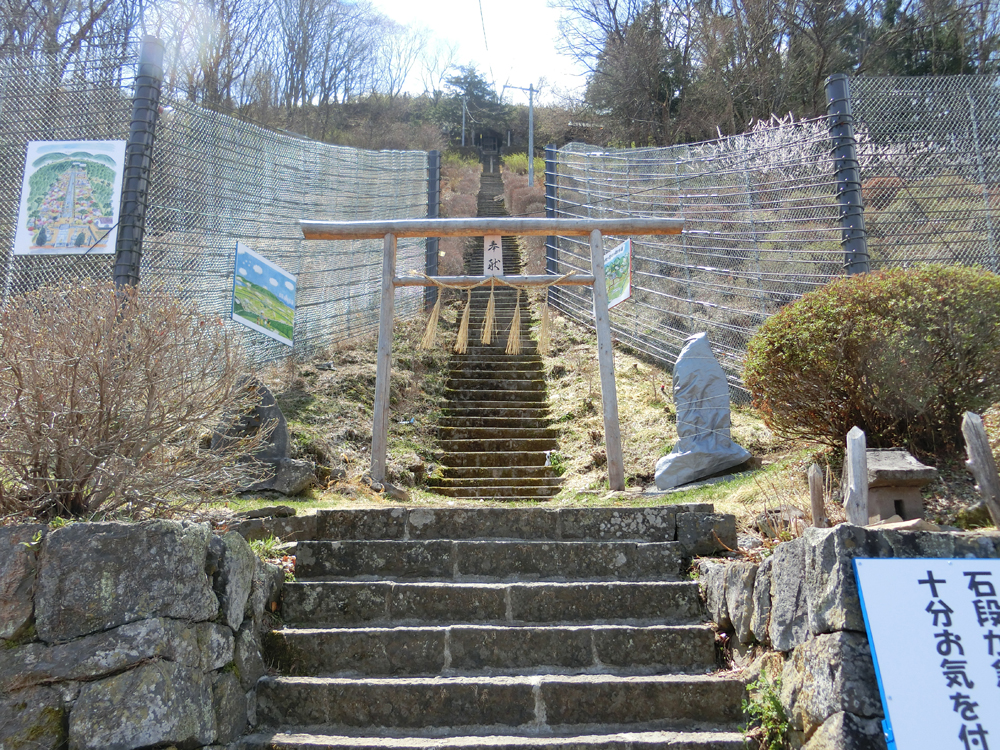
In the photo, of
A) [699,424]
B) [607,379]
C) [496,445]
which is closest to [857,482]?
[699,424]

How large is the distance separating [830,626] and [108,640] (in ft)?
9.03

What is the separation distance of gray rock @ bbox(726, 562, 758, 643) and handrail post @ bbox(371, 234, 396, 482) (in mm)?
3783

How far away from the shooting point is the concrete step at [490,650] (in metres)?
3.47

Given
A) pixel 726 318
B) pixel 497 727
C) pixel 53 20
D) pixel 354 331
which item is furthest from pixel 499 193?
pixel 497 727

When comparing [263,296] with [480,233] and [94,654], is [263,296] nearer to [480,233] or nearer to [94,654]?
[480,233]

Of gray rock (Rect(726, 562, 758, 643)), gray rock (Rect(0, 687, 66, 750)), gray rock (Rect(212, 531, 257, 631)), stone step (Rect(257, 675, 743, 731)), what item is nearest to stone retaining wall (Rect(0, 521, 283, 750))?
gray rock (Rect(0, 687, 66, 750))

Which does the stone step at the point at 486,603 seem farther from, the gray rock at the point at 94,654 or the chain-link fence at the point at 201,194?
the chain-link fence at the point at 201,194

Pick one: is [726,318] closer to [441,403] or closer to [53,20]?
[441,403]

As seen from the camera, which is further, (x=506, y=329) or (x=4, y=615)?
(x=506, y=329)

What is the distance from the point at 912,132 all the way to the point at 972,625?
5978mm

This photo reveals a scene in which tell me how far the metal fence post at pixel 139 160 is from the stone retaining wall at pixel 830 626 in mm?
6074

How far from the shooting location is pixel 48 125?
286 inches

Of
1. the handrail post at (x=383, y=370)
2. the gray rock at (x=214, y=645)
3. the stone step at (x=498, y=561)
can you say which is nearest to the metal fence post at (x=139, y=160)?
the handrail post at (x=383, y=370)

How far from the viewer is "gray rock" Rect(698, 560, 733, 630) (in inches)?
140
